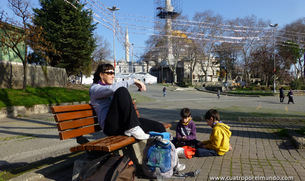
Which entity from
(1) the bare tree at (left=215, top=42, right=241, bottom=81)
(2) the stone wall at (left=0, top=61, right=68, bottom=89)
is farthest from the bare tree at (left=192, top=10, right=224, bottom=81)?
(2) the stone wall at (left=0, top=61, right=68, bottom=89)

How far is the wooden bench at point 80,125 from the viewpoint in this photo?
118 inches

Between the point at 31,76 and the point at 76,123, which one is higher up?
the point at 31,76

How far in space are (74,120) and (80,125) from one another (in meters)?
0.14

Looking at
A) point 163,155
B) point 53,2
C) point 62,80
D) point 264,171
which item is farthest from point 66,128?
point 53,2

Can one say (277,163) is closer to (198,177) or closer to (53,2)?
(198,177)

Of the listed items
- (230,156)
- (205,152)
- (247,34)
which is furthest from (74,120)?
(247,34)

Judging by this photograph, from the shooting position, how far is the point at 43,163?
3891 mm

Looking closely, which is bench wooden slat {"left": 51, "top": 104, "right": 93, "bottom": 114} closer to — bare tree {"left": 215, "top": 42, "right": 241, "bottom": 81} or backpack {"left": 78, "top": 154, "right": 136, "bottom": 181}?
backpack {"left": 78, "top": 154, "right": 136, "bottom": 181}

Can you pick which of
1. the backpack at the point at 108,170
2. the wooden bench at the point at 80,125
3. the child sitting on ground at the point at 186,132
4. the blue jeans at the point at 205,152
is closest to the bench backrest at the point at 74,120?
the wooden bench at the point at 80,125

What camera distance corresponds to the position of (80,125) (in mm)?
3596

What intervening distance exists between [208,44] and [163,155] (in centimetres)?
5189

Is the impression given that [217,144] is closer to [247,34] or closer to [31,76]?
[31,76]

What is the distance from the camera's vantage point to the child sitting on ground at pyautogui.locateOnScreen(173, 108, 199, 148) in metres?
4.51

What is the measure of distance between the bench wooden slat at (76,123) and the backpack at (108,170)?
28.0 inches
